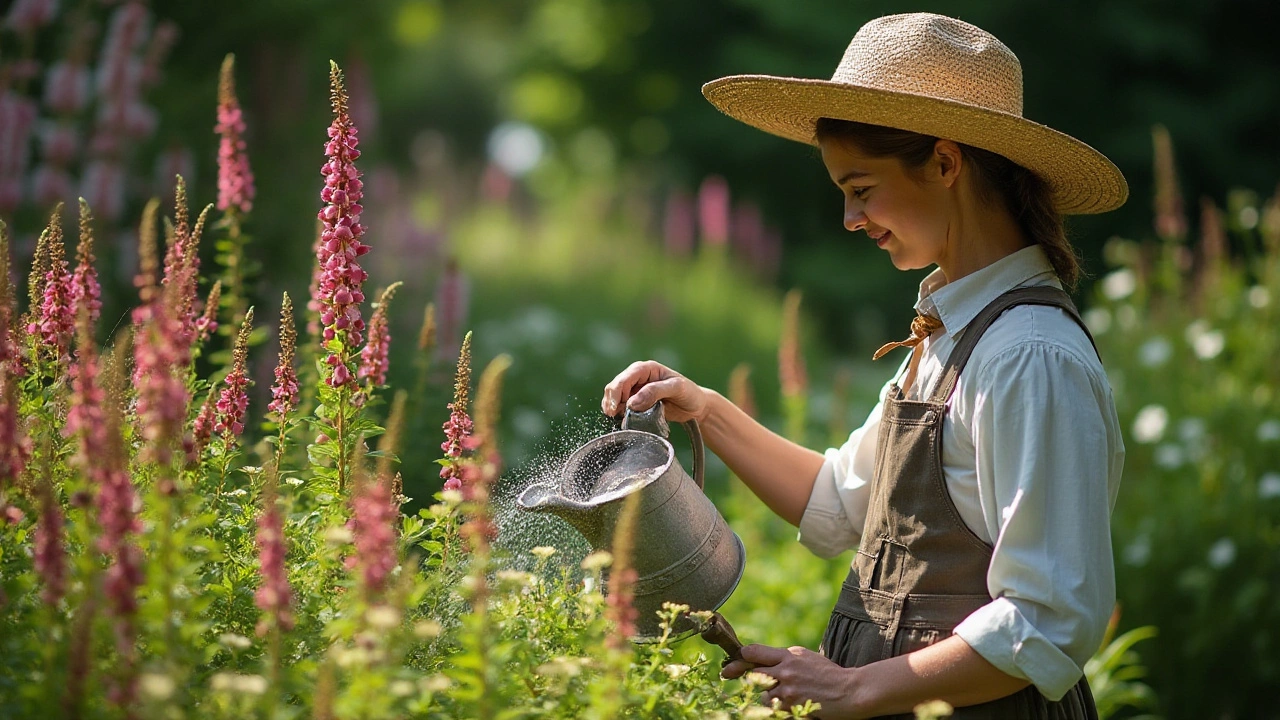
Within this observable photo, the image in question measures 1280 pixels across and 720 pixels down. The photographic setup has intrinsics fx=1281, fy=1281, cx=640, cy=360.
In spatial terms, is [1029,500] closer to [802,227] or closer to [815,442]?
[815,442]

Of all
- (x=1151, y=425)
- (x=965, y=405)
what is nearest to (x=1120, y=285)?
(x=1151, y=425)

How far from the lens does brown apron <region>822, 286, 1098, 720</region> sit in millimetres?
2145

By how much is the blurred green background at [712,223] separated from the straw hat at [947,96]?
50cm

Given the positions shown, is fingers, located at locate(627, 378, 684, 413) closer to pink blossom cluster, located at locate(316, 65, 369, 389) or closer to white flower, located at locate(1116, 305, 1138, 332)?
pink blossom cluster, located at locate(316, 65, 369, 389)

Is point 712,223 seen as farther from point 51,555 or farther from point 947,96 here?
point 51,555

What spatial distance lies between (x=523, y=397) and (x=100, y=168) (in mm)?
2494

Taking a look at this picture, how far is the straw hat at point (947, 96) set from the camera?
86.5 inches

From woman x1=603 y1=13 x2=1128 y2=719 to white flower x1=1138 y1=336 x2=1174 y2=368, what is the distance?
13.1ft

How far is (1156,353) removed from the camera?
20.5 feet

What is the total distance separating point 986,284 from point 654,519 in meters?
0.74

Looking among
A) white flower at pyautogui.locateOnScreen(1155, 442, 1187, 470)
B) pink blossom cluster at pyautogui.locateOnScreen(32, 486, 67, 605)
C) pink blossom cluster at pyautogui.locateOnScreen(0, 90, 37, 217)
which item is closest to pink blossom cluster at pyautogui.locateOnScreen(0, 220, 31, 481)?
pink blossom cluster at pyautogui.locateOnScreen(32, 486, 67, 605)

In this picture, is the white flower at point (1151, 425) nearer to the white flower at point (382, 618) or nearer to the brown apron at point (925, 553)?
the brown apron at point (925, 553)

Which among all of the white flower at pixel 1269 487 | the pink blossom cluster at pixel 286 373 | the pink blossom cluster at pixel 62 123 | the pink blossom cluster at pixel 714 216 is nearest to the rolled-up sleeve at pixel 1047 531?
the pink blossom cluster at pixel 286 373

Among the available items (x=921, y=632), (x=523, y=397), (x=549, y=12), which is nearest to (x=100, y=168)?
(x=523, y=397)
